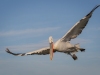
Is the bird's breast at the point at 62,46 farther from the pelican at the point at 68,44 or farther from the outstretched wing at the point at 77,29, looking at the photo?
the outstretched wing at the point at 77,29

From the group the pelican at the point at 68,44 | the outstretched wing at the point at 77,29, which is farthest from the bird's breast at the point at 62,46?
the outstretched wing at the point at 77,29

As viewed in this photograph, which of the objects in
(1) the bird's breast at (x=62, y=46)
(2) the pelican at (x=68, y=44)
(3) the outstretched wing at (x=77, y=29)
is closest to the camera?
(3) the outstretched wing at (x=77, y=29)

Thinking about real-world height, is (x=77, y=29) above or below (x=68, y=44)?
above

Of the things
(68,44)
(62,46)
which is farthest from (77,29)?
(62,46)

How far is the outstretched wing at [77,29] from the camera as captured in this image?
24.3 m

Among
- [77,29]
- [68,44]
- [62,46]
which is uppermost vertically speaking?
[77,29]

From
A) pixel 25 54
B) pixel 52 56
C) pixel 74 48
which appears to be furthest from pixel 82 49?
pixel 25 54

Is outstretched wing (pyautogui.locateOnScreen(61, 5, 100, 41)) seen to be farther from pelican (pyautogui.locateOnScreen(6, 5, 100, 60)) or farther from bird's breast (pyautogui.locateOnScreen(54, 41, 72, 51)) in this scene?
bird's breast (pyautogui.locateOnScreen(54, 41, 72, 51))

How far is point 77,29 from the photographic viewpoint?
25.0 metres

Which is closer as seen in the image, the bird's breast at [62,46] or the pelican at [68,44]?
the pelican at [68,44]

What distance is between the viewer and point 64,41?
25.5 metres

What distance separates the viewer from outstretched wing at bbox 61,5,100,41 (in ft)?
79.6

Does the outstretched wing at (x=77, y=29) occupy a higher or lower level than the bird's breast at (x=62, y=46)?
higher

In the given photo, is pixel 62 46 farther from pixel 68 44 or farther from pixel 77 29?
pixel 77 29
